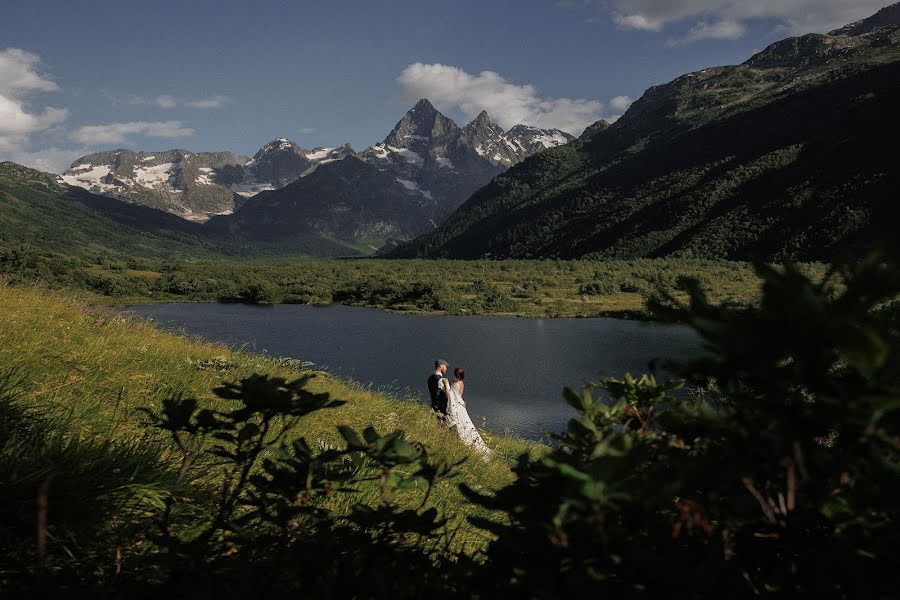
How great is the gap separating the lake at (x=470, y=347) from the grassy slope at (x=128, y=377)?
74.7 feet

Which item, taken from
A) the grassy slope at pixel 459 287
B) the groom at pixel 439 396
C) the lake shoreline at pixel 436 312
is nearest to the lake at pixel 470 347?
the lake shoreline at pixel 436 312

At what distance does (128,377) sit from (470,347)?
5970 centimetres

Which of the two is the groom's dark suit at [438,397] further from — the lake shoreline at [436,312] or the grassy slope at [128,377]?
the lake shoreline at [436,312]

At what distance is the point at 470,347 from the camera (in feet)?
215

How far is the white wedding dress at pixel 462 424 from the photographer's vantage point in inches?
410

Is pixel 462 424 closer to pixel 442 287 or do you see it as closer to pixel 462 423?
pixel 462 423

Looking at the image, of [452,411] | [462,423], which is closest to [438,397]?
[452,411]

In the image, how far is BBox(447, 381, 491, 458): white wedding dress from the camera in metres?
10.4

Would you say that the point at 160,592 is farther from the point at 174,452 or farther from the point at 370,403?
the point at 370,403

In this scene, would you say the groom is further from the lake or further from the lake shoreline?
the lake shoreline

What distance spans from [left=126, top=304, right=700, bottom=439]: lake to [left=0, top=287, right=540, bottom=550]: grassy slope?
22.8 m

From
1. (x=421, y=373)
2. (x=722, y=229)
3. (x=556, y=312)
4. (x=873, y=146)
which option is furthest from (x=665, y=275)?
(x=873, y=146)

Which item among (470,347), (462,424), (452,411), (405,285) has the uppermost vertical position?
(405,285)

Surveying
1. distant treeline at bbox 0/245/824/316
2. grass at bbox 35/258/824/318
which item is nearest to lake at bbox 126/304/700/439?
grass at bbox 35/258/824/318
